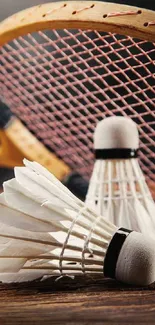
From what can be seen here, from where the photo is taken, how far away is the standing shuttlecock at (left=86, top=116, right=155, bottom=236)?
4.75 feet

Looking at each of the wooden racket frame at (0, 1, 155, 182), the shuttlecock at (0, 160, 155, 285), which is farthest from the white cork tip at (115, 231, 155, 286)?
the wooden racket frame at (0, 1, 155, 182)

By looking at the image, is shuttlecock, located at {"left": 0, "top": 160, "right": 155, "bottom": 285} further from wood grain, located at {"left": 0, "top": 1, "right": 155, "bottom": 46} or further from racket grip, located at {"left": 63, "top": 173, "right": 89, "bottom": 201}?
racket grip, located at {"left": 63, "top": 173, "right": 89, "bottom": 201}

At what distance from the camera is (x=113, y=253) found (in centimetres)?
103

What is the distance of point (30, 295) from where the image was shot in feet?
3.29

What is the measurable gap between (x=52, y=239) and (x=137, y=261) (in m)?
0.15

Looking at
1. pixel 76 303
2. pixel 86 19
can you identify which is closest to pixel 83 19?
pixel 86 19

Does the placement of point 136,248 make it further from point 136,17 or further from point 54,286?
point 136,17

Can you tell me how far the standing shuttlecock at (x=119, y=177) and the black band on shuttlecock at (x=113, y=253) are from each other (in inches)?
15.2

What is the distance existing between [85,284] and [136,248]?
13cm

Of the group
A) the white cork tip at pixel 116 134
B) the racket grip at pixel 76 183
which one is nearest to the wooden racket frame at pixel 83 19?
the white cork tip at pixel 116 134

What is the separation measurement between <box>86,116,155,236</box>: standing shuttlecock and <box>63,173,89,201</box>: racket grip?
3.38 ft

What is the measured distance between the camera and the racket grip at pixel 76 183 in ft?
8.30

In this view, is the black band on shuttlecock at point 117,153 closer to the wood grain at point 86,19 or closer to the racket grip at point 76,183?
the wood grain at point 86,19

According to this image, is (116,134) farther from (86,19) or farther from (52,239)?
(52,239)
